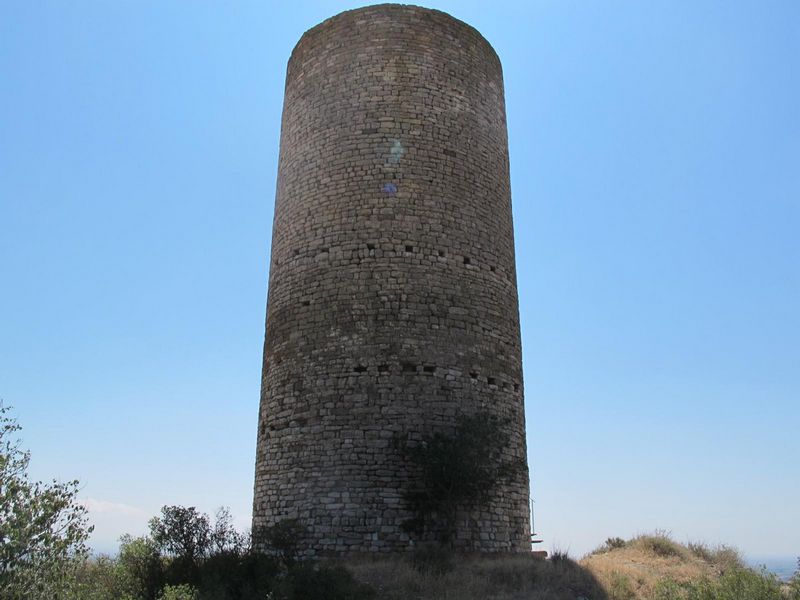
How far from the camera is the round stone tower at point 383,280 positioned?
11766 millimetres

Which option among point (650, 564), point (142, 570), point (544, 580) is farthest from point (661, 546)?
point (142, 570)

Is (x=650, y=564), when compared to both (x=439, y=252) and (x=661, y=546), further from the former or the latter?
(x=439, y=252)

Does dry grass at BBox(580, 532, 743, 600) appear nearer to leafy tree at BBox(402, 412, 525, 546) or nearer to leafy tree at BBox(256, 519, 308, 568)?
leafy tree at BBox(402, 412, 525, 546)

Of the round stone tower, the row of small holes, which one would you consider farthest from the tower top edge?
the row of small holes

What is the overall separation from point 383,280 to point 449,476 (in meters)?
3.62

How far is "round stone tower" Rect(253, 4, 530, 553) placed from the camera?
38.6 feet

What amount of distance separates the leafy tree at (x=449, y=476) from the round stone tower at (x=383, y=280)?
23 centimetres

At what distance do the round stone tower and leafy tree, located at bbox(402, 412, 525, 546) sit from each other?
23 cm

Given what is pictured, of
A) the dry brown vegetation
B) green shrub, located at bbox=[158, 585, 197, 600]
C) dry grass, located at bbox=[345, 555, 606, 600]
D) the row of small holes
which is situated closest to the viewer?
green shrub, located at bbox=[158, 585, 197, 600]

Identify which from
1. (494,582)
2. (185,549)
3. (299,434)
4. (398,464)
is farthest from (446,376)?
(185,549)

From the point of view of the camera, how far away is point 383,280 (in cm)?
1267

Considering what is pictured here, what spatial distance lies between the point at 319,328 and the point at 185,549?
13.7 ft

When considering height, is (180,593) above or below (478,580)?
below

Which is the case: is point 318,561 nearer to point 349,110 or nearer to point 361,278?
point 361,278
